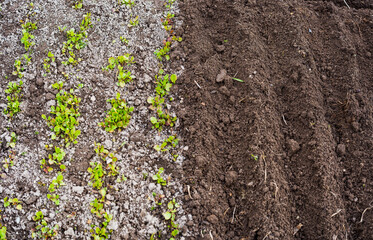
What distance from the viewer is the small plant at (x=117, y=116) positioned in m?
3.15

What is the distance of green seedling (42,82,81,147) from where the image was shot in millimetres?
3057

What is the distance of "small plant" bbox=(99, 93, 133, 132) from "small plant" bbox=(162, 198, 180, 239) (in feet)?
2.98

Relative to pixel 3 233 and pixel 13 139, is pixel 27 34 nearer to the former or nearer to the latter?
pixel 13 139

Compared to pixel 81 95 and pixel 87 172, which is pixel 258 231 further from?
pixel 81 95

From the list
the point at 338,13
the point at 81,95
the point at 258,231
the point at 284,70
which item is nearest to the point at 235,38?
the point at 284,70

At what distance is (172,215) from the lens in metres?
2.78

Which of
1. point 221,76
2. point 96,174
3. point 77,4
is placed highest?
point 77,4

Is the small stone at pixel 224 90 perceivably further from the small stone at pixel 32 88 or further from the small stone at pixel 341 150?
the small stone at pixel 32 88

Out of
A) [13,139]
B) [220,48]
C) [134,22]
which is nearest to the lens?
[13,139]

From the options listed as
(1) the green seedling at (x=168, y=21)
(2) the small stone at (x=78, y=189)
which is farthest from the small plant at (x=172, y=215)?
(1) the green seedling at (x=168, y=21)

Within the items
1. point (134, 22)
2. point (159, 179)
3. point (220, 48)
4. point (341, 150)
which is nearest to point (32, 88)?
point (134, 22)

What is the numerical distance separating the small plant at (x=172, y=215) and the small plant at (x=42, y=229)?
929 mm

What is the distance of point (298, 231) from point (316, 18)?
8.41 feet

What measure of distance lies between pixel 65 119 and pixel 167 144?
1.02m
